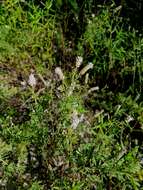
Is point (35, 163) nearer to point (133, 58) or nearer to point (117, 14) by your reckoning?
point (133, 58)

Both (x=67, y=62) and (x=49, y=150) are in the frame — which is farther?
(x=67, y=62)

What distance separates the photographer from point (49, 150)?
297 cm

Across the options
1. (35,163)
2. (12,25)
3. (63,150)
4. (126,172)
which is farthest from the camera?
(12,25)

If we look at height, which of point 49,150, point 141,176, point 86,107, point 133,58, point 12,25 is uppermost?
point 12,25

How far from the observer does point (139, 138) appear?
3438mm

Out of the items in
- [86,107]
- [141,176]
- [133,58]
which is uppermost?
[133,58]

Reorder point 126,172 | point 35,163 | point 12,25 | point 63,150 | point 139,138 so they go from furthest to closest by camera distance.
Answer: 1. point 12,25
2. point 139,138
3. point 35,163
4. point 63,150
5. point 126,172

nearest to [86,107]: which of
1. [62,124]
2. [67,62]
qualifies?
[67,62]

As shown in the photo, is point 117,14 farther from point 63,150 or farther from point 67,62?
point 63,150

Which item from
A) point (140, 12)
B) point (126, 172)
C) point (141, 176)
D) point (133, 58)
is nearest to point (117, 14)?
point (140, 12)

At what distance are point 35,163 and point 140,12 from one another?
5.17 ft

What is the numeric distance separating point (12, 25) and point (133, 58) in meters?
0.95

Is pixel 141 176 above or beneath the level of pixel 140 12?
beneath

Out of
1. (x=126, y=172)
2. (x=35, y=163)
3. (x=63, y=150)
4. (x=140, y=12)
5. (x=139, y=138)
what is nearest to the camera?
(x=126, y=172)
